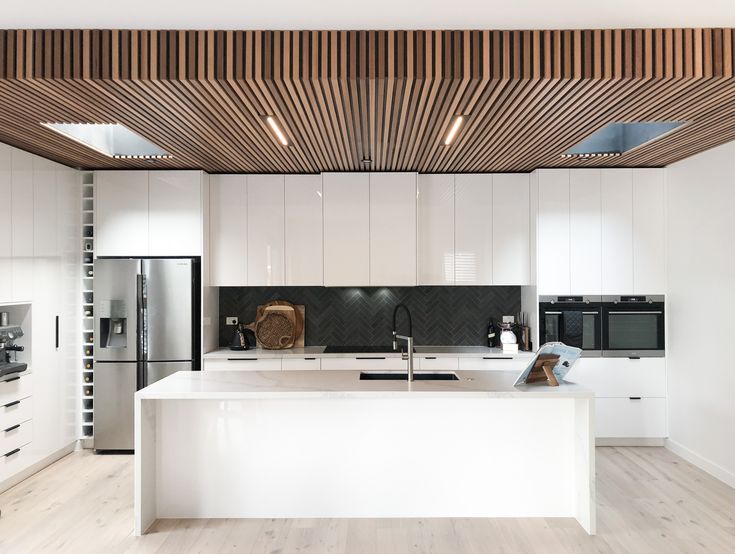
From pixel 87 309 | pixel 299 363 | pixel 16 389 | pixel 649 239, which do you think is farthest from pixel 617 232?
pixel 16 389

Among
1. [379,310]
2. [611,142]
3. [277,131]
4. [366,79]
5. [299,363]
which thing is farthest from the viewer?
[379,310]

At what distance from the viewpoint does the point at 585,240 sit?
509cm

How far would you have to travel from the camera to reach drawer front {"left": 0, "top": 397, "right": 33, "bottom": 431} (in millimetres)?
4062

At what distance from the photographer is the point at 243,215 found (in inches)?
211

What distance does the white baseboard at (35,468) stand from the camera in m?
4.10

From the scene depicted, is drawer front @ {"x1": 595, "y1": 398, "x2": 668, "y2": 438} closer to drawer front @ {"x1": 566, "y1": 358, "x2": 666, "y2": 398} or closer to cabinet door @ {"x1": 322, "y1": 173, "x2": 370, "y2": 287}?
drawer front @ {"x1": 566, "y1": 358, "x2": 666, "y2": 398}

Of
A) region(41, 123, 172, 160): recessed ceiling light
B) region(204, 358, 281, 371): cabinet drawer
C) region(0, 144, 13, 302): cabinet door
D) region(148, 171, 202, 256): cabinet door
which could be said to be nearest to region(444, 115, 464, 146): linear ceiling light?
region(41, 123, 172, 160): recessed ceiling light

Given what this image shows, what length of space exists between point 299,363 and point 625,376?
3.08 meters

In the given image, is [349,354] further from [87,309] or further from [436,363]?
[87,309]

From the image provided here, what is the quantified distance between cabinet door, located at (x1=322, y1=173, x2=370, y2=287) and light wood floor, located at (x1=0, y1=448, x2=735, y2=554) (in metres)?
2.55

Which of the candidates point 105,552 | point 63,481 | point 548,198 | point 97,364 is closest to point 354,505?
point 105,552

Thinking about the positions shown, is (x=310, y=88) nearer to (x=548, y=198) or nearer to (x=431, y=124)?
(x=431, y=124)

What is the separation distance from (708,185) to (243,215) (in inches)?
164

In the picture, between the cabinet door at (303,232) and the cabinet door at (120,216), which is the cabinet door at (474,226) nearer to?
the cabinet door at (303,232)
